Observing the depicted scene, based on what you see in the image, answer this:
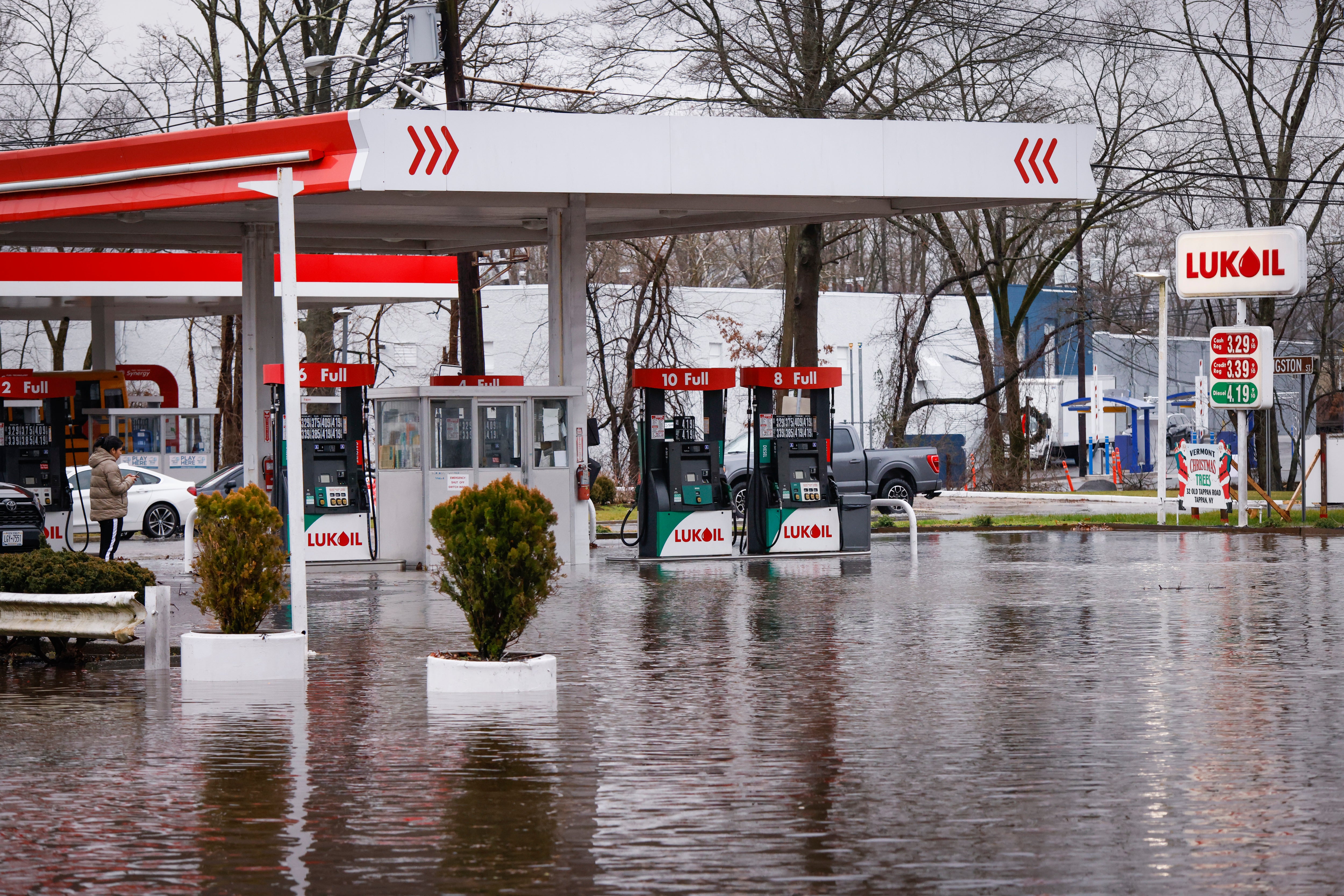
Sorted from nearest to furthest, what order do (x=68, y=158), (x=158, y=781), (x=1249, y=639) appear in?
(x=158, y=781) < (x=1249, y=639) < (x=68, y=158)

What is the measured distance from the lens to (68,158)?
20016 mm

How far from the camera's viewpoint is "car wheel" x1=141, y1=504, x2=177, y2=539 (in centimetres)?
2995

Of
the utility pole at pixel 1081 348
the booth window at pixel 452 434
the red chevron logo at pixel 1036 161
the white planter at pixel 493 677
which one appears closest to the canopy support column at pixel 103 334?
the booth window at pixel 452 434

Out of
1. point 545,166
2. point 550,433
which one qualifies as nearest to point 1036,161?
point 545,166

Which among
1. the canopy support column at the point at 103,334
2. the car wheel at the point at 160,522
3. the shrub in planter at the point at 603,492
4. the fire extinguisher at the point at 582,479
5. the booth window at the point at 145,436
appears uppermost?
the canopy support column at the point at 103,334

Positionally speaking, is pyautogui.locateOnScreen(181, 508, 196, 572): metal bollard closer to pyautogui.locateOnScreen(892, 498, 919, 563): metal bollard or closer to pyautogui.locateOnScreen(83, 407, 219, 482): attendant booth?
pyautogui.locateOnScreen(892, 498, 919, 563): metal bollard

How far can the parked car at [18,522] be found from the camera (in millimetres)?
19141

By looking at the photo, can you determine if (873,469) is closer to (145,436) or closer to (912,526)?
(912,526)

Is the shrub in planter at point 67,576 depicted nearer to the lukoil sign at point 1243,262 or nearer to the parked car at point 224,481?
the parked car at point 224,481

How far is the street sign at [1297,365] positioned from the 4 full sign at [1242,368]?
178mm

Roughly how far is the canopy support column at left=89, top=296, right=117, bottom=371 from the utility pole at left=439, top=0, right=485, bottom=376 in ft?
28.0

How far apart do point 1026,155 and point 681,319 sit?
28.5 metres

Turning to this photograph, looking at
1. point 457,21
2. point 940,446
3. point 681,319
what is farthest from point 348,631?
point 940,446

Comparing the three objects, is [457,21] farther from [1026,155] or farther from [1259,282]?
[1259,282]
